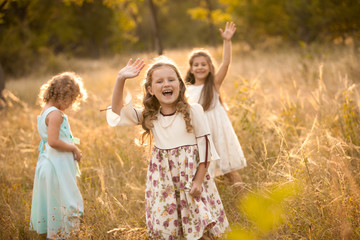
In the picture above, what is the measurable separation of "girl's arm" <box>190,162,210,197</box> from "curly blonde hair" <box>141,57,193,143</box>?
32 centimetres

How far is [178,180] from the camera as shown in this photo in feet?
8.13

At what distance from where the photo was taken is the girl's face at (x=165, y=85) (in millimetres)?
2445

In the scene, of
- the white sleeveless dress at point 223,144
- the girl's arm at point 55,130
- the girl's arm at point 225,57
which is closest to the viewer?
the girl's arm at point 55,130

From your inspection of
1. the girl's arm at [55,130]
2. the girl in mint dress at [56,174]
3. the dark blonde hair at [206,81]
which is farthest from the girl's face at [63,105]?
the dark blonde hair at [206,81]

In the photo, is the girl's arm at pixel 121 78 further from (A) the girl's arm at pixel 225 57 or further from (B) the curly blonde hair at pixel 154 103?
(A) the girl's arm at pixel 225 57

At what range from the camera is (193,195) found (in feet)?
7.86

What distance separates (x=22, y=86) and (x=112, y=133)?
6769 mm

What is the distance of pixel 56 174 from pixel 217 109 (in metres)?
1.79

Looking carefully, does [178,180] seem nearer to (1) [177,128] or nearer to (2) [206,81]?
(1) [177,128]

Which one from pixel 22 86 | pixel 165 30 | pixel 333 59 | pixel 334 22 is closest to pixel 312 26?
pixel 334 22

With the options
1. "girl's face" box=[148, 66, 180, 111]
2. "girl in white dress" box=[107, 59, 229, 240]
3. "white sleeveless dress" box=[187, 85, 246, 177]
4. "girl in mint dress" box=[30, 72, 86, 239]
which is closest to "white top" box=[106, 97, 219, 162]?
"girl in white dress" box=[107, 59, 229, 240]

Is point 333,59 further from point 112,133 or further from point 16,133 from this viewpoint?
point 16,133

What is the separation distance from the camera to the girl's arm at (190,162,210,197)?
2373 mm

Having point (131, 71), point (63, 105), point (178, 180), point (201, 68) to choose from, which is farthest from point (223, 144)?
point (63, 105)
